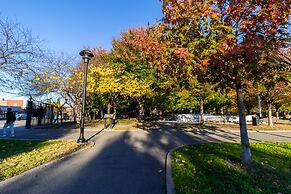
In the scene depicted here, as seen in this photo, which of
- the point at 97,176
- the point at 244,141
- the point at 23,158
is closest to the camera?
the point at 97,176

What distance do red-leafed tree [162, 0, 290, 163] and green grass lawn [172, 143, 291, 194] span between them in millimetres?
2491

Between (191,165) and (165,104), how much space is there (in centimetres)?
2675

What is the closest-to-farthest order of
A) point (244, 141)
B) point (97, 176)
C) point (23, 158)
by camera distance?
point (97, 176) → point (244, 141) → point (23, 158)

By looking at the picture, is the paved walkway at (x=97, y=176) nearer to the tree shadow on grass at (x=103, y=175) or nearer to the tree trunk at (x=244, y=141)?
the tree shadow on grass at (x=103, y=175)

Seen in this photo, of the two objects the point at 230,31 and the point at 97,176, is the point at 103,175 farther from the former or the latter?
the point at 230,31

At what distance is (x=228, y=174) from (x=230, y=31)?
3.43m

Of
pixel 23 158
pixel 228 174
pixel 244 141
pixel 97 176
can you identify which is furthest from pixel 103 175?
pixel 244 141

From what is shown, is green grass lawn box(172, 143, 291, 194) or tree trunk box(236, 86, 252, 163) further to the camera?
tree trunk box(236, 86, 252, 163)

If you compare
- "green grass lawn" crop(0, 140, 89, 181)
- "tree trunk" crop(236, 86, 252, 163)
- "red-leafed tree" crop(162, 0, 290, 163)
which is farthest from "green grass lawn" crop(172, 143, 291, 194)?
"green grass lawn" crop(0, 140, 89, 181)

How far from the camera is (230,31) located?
621cm

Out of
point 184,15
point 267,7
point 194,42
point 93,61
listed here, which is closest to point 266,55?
point 267,7

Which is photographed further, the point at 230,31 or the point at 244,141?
the point at 244,141

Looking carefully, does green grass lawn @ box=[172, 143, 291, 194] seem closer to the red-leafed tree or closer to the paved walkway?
the paved walkway

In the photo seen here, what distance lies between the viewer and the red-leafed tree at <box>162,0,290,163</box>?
19.6 feet
